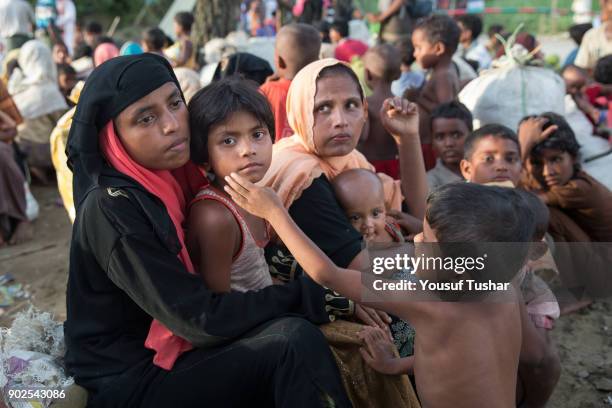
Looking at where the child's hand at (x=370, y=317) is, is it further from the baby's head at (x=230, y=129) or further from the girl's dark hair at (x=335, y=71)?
the girl's dark hair at (x=335, y=71)

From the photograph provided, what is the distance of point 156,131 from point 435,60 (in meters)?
3.40

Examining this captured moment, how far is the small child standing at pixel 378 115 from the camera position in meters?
4.45

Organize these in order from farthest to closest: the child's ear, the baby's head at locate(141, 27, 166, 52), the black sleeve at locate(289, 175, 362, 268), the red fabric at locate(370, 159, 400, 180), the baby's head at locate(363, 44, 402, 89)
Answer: the baby's head at locate(141, 27, 166, 52) → the baby's head at locate(363, 44, 402, 89) → the red fabric at locate(370, 159, 400, 180) → the child's ear → the black sleeve at locate(289, 175, 362, 268)

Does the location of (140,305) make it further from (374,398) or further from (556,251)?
(556,251)

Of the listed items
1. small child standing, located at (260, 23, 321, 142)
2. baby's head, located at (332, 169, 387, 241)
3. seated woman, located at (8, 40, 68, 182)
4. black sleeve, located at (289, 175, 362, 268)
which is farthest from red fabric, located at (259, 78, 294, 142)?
seated woman, located at (8, 40, 68, 182)

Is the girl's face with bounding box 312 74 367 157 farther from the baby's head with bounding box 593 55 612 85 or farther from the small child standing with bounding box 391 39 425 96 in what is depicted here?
the baby's head with bounding box 593 55 612 85

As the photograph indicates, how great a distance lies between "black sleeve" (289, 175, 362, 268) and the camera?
2.54 meters

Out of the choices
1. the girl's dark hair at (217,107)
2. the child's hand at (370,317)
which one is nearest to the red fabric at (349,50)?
the girl's dark hair at (217,107)

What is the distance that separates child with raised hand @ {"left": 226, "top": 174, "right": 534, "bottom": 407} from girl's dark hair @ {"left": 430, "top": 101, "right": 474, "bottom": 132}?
7.28ft

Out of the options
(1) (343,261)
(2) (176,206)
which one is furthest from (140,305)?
(1) (343,261)

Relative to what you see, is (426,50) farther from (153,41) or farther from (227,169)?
(153,41)

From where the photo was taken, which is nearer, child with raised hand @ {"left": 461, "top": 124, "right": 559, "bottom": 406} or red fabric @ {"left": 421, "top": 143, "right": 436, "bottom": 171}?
child with raised hand @ {"left": 461, "top": 124, "right": 559, "bottom": 406}

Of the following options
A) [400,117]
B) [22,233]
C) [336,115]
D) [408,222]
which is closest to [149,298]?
[336,115]

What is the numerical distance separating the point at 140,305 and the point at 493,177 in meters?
2.36
